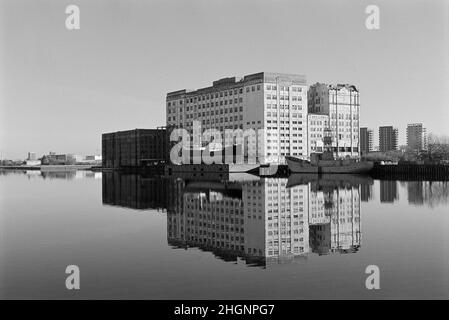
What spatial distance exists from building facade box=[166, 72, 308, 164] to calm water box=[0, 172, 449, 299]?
117 metres

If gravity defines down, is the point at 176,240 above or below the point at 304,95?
below

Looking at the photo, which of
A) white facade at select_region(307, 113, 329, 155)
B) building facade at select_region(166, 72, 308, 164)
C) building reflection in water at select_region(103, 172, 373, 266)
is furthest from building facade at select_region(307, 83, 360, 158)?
building reflection in water at select_region(103, 172, 373, 266)

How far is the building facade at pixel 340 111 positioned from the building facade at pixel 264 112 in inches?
624

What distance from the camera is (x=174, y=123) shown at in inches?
7584

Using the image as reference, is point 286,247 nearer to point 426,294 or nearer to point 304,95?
point 426,294

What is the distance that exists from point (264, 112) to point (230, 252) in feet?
444

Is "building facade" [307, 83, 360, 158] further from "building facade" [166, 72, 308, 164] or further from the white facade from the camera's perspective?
"building facade" [166, 72, 308, 164]

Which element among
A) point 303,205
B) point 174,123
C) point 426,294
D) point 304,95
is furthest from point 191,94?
point 426,294

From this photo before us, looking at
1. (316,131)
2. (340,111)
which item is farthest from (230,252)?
(340,111)

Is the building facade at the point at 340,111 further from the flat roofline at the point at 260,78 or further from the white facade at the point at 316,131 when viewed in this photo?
the flat roofline at the point at 260,78

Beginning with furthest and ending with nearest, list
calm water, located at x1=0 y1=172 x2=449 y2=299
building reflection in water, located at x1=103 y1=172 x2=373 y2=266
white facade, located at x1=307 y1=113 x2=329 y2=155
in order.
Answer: white facade, located at x1=307 y1=113 x2=329 y2=155 → building reflection in water, located at x1=103 y1=172 x2=373 y2=266 → calm water, located at x1=0 y1=172 x2=449 y2=299

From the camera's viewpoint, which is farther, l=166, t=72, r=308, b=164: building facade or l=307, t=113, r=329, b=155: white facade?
l=307, t=113, r=329, b=155: white facade

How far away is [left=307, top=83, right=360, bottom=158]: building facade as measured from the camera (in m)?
177
